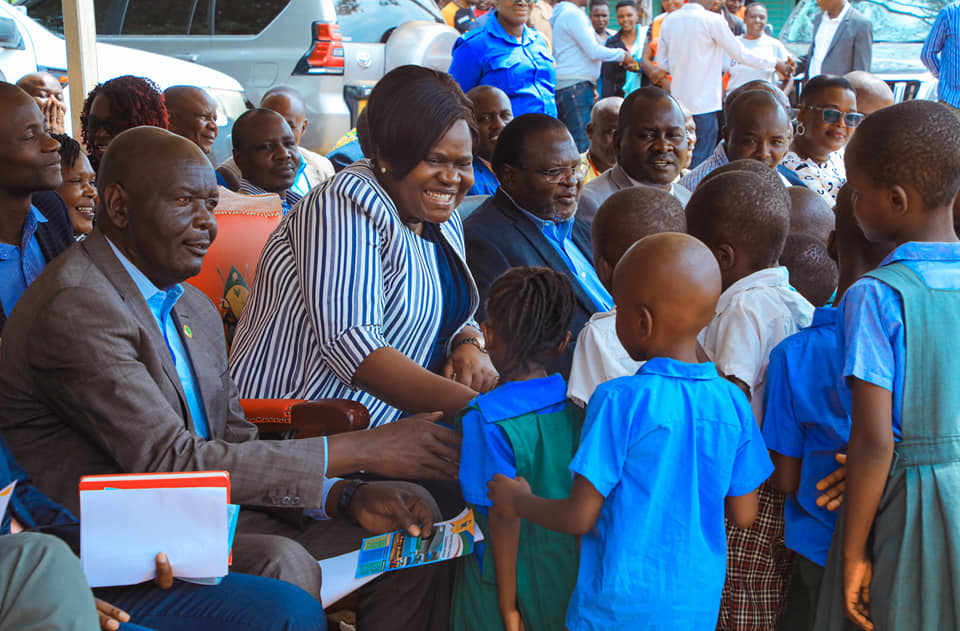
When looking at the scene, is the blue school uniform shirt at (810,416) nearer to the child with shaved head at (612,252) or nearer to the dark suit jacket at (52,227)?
the child with shaved head at (612,252)

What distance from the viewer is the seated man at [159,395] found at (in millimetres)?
1788

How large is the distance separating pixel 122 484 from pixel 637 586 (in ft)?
3.12

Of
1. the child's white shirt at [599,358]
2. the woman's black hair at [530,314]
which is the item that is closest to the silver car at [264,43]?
the child's white shirt at [599,358]

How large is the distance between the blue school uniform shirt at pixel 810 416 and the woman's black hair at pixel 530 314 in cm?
53

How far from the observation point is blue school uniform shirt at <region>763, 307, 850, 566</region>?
6.70 feet

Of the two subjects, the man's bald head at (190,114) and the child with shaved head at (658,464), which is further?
the man's bald head at (190,114)

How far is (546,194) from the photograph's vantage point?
10.5 ft

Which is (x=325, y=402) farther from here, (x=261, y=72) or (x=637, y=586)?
(x=261, y=72)

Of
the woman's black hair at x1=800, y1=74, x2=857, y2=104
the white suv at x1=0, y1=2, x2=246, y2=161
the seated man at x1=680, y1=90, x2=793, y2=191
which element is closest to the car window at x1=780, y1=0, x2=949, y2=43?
the woman's black hair at x1=800, y1=74, x2=857, y2=104

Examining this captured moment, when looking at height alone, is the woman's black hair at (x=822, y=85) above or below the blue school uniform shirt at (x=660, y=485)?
above

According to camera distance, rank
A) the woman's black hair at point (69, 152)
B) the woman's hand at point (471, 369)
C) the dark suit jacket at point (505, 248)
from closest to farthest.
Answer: the woman's hand at point (471, 369) < the dark suit jacket at point (505, 248) < the woman's black hair at point (69, 152)

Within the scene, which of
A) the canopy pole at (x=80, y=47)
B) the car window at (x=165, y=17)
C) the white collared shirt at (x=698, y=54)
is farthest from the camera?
the white collared shirt at (x=698, y=54)

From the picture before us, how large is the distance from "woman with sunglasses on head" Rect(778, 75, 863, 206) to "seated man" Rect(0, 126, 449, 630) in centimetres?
310

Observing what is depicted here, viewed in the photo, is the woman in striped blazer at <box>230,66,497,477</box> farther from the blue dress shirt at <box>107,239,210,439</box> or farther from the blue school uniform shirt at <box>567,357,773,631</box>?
the blue school uniform shirt at <box>567,357,773,631</box>
